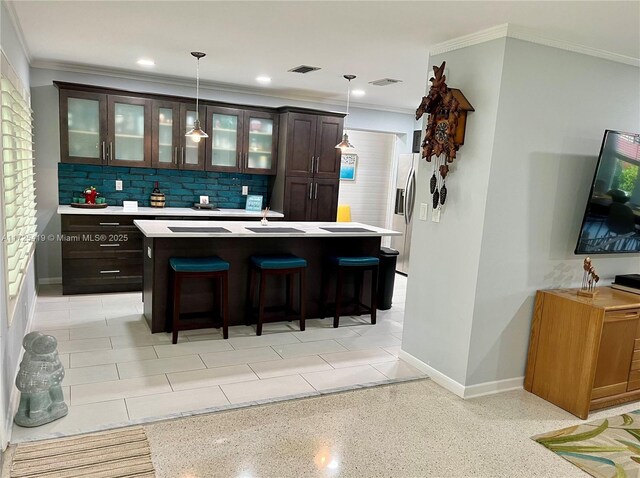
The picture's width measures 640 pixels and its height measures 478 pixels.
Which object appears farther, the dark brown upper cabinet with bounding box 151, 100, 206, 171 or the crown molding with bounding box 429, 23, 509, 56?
the dark brown upper cabinet with bounding box 151, 100, 206, 171

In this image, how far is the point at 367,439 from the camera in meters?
2.77

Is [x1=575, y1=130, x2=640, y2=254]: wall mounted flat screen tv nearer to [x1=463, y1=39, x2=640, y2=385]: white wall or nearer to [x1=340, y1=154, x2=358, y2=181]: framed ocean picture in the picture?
[x1=463, y1=39, x2=640, y2=385]: white wall

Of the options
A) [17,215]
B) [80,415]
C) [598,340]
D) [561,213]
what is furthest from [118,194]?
[598,340]

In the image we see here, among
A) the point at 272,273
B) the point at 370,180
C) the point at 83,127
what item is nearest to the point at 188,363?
the point at 272,273

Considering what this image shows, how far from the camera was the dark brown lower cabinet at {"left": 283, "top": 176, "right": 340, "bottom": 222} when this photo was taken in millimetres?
6273

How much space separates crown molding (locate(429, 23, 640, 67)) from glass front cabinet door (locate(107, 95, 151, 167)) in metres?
3.50

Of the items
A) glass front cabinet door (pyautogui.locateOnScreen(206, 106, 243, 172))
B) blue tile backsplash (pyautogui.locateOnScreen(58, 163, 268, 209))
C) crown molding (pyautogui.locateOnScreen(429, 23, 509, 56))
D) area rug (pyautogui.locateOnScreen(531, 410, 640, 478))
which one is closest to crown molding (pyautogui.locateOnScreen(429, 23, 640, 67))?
crown molding (pyautogui.locateOnScreen(429, 23, 509, 56))

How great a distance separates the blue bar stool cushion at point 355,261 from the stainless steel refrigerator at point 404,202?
8.03ft

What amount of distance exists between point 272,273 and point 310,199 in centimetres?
227

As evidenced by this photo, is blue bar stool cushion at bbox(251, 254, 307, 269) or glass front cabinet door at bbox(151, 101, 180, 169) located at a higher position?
glass front cabinet door at bbox(151, 101, 180, 169)

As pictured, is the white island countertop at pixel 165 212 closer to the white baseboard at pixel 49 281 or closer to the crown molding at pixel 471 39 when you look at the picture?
the white baseboard at pixel 49 281

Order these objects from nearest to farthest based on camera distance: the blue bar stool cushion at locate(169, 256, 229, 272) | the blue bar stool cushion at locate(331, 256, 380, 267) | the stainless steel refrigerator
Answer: the blue bar stool cushion at locate(169, 256, 229, 272), the blue bar stool cushion at locate(331, 256, 380, 267), the stainless steel refrigerator

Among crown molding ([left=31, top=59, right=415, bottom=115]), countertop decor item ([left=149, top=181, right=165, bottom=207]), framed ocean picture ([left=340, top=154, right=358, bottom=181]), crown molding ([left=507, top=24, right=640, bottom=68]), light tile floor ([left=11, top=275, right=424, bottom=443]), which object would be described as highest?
crown molding ([left=31, top=59, right=415, bottom=115])

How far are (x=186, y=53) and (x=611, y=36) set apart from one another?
3.34 meters
